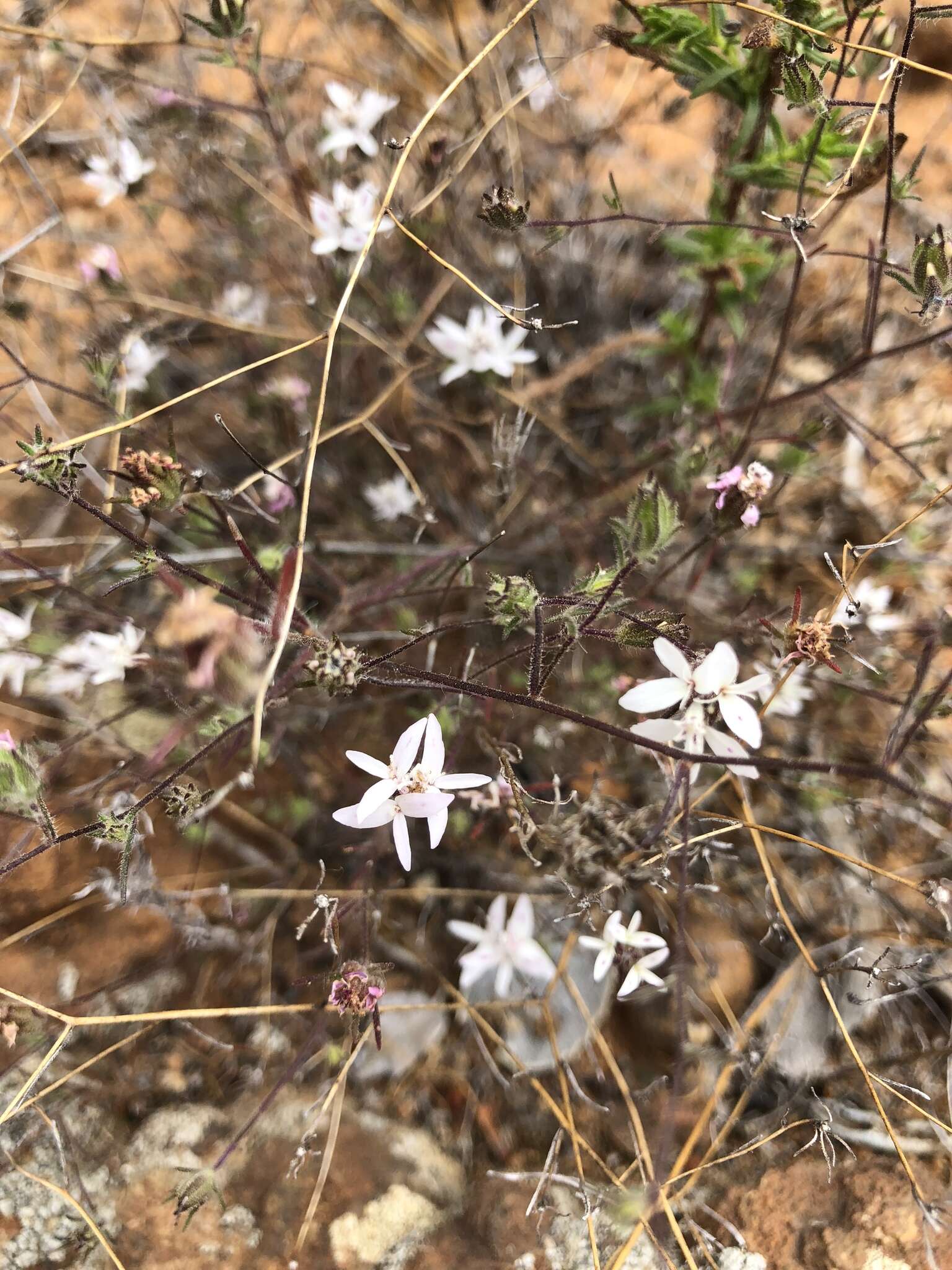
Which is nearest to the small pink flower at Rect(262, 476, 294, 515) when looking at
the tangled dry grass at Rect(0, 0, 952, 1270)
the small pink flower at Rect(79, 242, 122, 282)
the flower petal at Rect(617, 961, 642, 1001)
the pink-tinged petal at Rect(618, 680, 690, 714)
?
the tangled dry grass at Rect(0, 0, 952, 1270)

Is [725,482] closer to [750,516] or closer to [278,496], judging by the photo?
[750,516]

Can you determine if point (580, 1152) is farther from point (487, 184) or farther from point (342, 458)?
point (487, 184)

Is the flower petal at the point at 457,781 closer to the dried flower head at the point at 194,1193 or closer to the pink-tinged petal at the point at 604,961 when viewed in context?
the pink-tinged petal at the point at 604,961

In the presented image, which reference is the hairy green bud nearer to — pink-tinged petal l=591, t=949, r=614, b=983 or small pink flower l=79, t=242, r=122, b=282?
pink-tinged petal l=591, t=949, r=614, b=983

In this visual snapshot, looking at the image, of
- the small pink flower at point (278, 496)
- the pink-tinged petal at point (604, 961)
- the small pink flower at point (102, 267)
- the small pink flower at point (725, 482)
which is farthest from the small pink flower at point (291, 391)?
the pink-tinged petal at point (604, 961)

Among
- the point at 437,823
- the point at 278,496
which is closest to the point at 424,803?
the point at 437,823

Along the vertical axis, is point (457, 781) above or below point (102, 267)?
below

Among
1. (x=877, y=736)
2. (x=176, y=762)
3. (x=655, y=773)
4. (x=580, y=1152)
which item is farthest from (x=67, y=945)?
(x=877, y=736)
